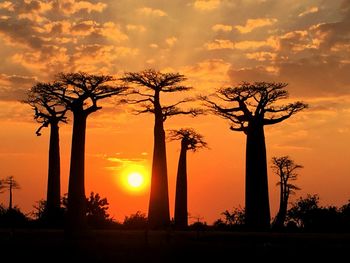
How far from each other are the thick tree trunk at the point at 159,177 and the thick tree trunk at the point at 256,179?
5528mm

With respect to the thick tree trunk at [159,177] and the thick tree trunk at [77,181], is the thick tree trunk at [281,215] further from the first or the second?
the thick tree trunk at [77,181]

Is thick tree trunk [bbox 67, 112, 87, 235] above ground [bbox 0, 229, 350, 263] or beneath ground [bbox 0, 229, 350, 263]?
above

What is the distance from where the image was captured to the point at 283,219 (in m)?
45.4

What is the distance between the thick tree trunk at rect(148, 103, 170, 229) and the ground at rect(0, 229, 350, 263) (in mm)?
12349

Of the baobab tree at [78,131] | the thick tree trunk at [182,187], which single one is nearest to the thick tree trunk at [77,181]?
the baobab tree at [78,131]

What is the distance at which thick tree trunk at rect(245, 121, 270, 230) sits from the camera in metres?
40.5

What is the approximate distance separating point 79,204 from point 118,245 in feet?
25.3

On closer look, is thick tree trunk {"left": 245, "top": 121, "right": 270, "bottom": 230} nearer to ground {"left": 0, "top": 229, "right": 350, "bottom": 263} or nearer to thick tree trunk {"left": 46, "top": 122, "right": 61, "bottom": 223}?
ground {"left": 0, "top": 229, "right": 350, "bottom": 263}

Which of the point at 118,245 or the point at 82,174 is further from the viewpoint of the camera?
the point at 82,174

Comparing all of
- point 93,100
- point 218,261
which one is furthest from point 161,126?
point 218,261

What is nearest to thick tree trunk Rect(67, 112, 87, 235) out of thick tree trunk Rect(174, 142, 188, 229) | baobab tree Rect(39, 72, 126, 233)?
baobab tree Rect(39, 72, 126, 233)

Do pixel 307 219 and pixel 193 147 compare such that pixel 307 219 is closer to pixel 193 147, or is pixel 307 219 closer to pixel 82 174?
pixel 193 147

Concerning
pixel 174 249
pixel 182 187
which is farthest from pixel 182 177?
pixel 174 249

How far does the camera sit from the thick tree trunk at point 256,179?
40.5 meters
